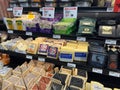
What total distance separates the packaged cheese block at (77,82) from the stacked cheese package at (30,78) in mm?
309

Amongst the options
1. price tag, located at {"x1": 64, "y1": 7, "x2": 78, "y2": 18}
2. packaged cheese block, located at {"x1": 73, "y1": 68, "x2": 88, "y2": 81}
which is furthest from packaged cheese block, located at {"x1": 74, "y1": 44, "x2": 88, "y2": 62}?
price tag, located at {"x1": 64, "y1": 7, "x2": 78, "y2": 18}

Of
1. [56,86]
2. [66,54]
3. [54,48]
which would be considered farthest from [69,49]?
[56,86]

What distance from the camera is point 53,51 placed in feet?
6.02

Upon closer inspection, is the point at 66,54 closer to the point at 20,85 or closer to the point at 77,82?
the point at 77,82

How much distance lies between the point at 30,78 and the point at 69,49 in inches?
23.7

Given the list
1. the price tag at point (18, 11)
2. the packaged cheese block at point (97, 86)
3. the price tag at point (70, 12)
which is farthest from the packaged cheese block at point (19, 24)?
the packaged cheese block at point (97, 86)

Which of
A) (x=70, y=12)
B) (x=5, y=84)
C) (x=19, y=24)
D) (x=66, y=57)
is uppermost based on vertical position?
(x=70, y=12)

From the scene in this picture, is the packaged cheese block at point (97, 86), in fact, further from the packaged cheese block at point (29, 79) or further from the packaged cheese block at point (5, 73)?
the packaged cheese block at point (5, 73)

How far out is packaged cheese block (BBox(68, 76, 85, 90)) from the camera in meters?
1.62

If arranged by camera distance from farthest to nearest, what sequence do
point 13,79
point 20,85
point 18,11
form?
point 18,11, point 13,79, point 20,85

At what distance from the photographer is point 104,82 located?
1.98 metres

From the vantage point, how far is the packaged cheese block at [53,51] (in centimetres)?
182

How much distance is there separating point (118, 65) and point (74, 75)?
1.61 feet

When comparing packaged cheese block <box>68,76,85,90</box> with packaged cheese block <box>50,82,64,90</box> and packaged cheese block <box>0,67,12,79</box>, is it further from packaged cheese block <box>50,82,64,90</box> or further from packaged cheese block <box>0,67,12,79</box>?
packaged cheese block <box>0,67,12,79</box>
